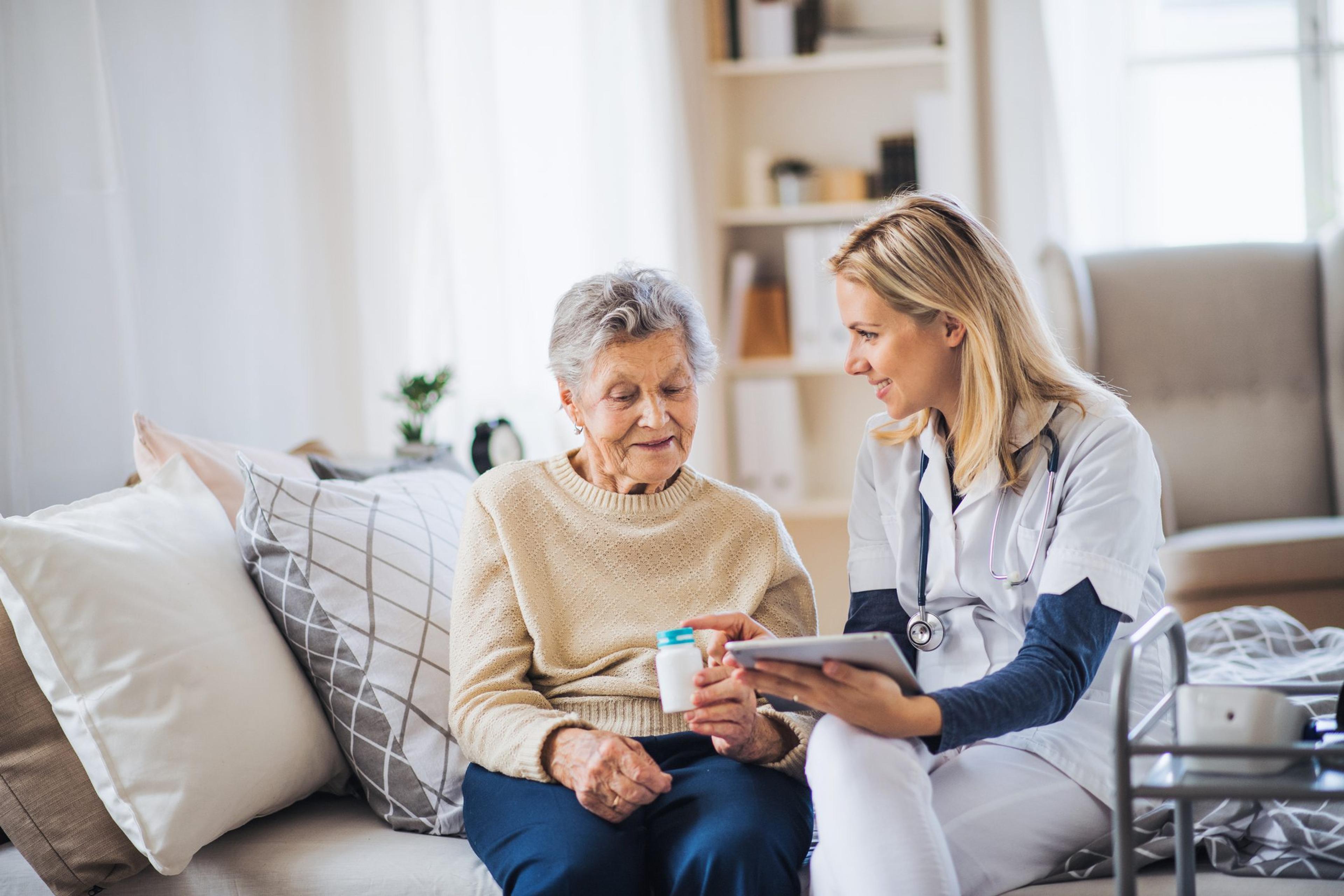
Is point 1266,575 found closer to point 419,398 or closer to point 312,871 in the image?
point 419,398

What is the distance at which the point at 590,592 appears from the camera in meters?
1.57

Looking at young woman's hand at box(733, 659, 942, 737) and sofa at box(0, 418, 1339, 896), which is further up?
young woman's hand at box(733, 659, 942, 737)

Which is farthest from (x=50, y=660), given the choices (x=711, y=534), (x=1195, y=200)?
(x=1195, y=200)

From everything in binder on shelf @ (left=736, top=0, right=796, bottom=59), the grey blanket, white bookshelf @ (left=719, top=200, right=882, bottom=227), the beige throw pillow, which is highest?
binder on shelf @ (left=736, top=0, right=796, bottom=59)

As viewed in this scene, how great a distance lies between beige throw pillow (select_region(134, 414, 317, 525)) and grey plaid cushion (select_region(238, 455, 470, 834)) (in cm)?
9

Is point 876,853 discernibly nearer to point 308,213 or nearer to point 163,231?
point 163,231

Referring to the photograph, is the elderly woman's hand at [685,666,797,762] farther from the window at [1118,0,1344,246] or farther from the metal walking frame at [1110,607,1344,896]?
the window at [1118,0,1344,246]

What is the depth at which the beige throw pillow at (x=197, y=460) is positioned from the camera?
1729 mm

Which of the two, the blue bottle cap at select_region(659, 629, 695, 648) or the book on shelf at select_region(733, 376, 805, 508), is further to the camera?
the book on shelf at select_region(733, 376, 805, 508)

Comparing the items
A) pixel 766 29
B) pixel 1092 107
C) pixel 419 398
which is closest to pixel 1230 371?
pixel 1092 107

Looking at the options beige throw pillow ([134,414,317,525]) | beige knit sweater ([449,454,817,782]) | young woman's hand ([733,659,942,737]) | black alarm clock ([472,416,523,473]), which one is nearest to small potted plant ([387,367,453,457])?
black alarm clock ([472,416,523,473])

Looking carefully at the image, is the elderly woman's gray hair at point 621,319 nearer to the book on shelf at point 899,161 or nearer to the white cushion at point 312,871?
the white cushion at point 312,871

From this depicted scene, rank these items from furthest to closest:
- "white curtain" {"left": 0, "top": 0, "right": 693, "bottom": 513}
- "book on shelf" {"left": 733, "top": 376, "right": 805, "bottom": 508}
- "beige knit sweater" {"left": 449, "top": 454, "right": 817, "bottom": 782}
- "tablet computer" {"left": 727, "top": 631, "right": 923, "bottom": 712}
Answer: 1. "book on shelf" {"left": 733, "top": 376, "right": 805, "bottom": 508}
2. "white curtain" {"left": 0, "top": 0, "right": 693, "bottom": 513}
3. "beige knit sweater" {"left": 449, "top": 454, "right": 817, "bottom": 782}
4. "tablet computer" {"left": 727, "top": 631, "right": 923, "bottom": 712}

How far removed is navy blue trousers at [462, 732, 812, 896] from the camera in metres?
1.30
